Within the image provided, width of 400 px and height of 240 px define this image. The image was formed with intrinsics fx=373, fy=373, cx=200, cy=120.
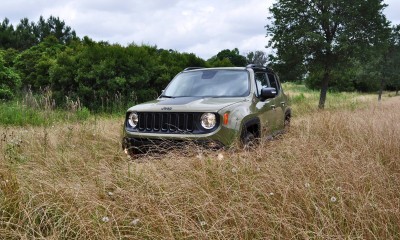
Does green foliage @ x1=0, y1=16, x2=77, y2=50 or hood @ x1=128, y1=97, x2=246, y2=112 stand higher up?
green foliage @ x1=0, y1=16, x2=77, y2=50

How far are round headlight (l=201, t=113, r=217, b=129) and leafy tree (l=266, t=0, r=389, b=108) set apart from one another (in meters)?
13.5

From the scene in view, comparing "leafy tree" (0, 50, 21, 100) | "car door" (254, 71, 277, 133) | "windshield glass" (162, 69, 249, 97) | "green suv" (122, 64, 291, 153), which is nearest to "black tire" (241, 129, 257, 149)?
"green suv" (122, 64, 291, 153)

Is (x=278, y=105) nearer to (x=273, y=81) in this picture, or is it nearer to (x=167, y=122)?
(x=273, y=81)

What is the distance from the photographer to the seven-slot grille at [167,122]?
4932mm

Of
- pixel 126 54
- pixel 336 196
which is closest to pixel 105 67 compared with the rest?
pixel 126 54

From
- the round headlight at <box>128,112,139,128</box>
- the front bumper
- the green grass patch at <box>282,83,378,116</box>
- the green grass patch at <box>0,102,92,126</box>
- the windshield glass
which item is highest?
the windshield glass

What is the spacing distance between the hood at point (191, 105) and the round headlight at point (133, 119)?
0.09 meters

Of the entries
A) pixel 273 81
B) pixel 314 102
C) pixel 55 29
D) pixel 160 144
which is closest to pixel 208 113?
pixel 160 144

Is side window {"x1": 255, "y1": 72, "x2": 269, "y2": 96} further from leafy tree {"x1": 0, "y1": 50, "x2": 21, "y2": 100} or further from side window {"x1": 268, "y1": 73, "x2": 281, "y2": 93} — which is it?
leafy tree {"x1": 0, "y1": 50, "x2": 21, "y2": 100}

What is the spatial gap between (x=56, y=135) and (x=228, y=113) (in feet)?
12.6

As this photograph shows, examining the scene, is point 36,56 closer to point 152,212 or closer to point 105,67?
point 105,67

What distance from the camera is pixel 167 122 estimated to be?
16.7ft

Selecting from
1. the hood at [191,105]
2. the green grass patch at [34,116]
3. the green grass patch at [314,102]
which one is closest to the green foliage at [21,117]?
the green grass patch at [34,116]

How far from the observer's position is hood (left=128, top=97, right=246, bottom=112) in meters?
4.91
